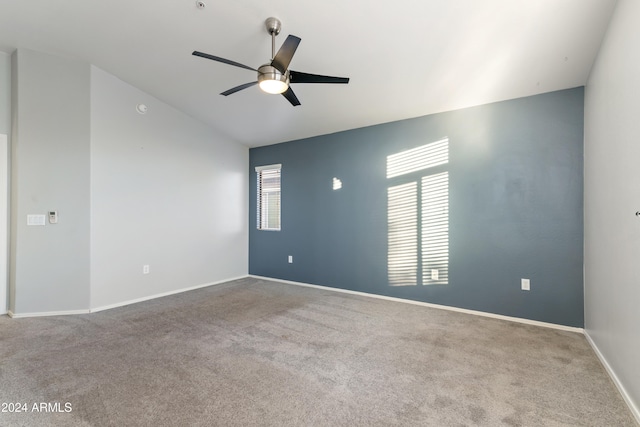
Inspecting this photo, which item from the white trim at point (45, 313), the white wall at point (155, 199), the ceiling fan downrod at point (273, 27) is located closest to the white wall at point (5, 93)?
the white wall at point (155, 199)

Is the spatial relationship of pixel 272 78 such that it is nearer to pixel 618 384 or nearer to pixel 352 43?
pixel 352 43

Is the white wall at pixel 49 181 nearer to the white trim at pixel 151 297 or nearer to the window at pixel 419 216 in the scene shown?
the white trim at pixel 151 297

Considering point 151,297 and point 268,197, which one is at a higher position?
point 268,197

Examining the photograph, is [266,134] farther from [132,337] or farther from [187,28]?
[132,337]

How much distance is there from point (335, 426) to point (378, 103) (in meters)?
3.26

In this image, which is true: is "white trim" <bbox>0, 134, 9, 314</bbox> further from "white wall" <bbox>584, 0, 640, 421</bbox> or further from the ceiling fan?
"white wall" <bbox>584, 0, 640, 421</bbox>

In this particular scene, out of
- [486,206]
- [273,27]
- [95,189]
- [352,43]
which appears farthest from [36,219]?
[486,206]

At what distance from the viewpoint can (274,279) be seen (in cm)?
520

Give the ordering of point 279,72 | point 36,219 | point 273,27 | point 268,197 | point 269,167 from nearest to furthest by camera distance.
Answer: point 279,72 < point 273,27 < point 36,219 < point 269,167 < point 268,197

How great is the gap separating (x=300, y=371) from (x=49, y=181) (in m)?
3.55

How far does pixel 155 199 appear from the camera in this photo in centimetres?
416

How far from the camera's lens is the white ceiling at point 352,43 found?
2215 mm

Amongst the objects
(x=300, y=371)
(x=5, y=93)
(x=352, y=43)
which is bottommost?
(x=300, y=371)

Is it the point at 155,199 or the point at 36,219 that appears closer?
the point at 36,219
